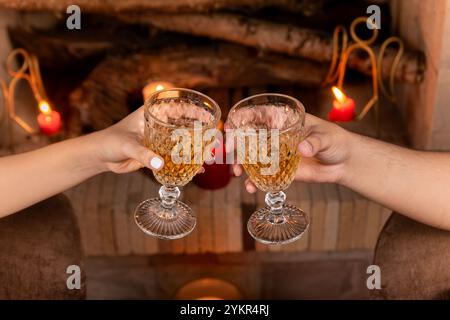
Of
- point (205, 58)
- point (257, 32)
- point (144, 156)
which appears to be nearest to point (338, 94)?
point (257, 32)

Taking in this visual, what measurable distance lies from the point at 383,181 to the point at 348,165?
94 mm

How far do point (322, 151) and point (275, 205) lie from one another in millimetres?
198

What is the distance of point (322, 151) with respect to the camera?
171cm

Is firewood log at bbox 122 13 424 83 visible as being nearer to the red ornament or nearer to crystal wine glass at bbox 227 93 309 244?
the red ornament

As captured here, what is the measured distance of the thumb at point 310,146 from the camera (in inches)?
63.8

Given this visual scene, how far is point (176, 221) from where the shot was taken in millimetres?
1838

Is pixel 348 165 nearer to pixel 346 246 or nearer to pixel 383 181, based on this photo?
pixel 383 181

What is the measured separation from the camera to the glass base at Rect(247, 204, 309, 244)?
1.79m

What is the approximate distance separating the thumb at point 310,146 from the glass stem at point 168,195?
1.09ft

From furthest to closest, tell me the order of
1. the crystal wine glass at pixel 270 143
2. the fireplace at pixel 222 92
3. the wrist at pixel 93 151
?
the fireplace at pixel 222 92 → the wrist at pixel 93 151 → the crystal wine glass at pixel 270 143

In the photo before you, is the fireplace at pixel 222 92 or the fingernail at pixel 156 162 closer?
the fingernail at pixel 156 162

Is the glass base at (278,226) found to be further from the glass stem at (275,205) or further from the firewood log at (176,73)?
the firewood log at (176,73)

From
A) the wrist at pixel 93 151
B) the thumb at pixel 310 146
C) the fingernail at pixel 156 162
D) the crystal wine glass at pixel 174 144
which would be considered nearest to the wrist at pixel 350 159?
the thumb at pixel 310 146
